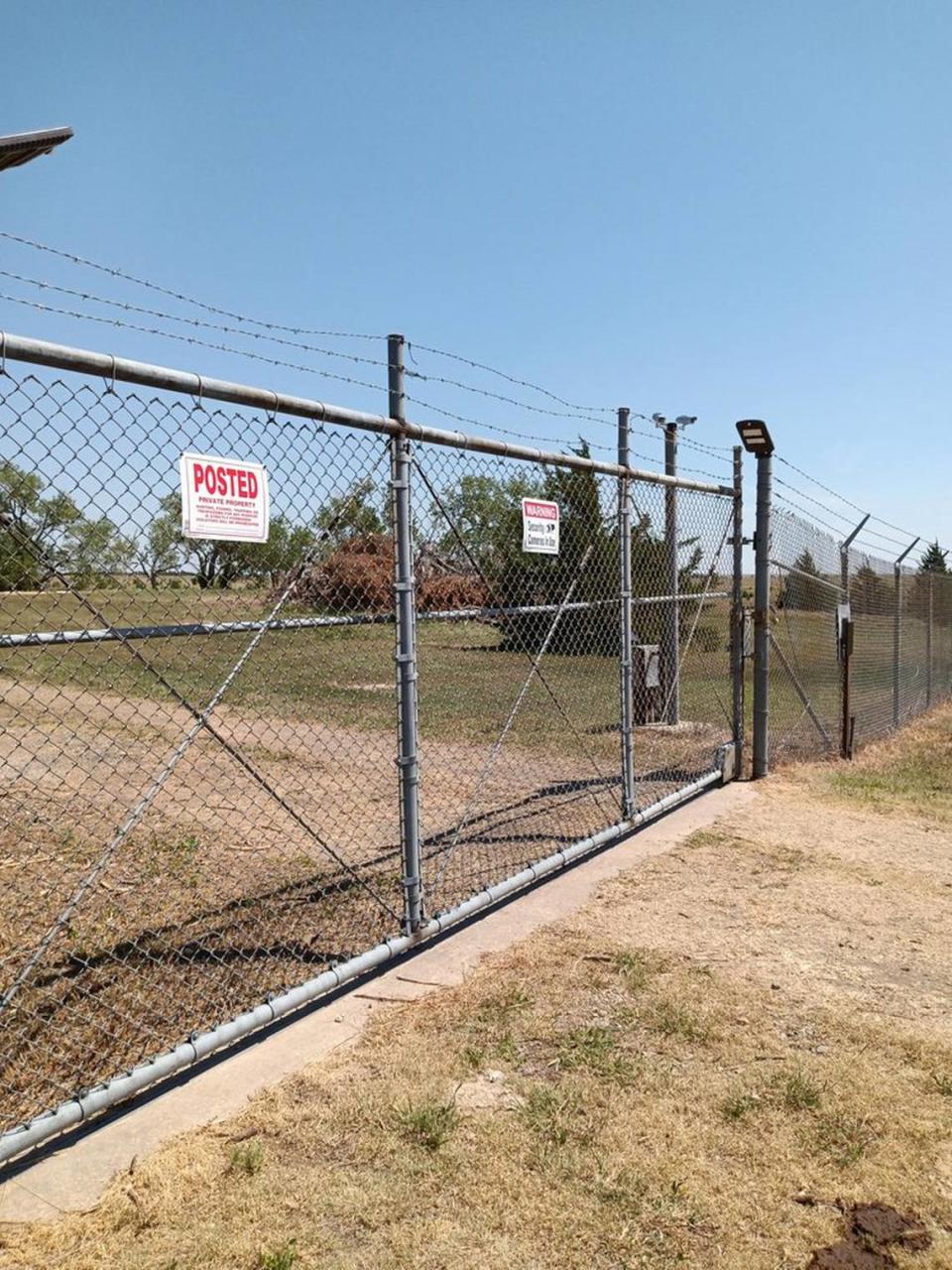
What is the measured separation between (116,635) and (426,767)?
6.11 meters

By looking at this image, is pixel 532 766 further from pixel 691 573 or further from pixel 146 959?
pixel 146 959

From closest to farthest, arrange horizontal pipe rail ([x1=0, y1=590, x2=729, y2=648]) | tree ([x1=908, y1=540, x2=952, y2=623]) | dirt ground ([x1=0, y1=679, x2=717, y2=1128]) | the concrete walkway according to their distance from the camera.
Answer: the concrete walkway, horizontal pipe rail ([x1=0, y1=590, x2=729, y2=648]), dirt ground ([x1=0, y1=679, x2=717, y2=1128]), tree ([x1=908, y1=540, x2=952, y2=623])

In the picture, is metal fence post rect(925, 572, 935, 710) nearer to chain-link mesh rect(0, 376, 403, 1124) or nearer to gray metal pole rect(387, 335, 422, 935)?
chain-link mesh rect(0, 376, 403, 1124)

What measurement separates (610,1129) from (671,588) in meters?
7.01

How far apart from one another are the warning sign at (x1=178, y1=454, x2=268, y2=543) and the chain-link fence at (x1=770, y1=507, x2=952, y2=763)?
6.02 metres

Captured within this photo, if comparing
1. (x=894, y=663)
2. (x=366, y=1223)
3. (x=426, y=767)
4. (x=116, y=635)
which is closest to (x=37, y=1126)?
(x=366, y=1223)

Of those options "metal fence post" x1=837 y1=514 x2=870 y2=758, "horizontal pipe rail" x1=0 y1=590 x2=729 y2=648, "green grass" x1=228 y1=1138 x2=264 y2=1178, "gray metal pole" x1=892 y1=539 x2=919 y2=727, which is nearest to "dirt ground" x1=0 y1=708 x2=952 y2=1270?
"green grass" x1=228 y1=1138 x2=264 y2=1178

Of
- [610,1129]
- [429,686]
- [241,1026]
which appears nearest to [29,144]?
[241,1026]

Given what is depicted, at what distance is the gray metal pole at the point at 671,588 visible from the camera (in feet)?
29.9

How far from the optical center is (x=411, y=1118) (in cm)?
311

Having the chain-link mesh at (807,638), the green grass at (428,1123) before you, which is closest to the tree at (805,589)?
the chain-link mesh at (807,638)

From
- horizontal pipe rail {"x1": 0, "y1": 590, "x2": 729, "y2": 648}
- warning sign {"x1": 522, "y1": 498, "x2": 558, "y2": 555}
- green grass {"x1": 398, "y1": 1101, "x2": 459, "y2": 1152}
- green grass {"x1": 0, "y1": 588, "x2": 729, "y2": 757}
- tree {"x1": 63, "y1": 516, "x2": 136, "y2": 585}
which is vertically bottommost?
green grass {"x1": 398, "y1": 1101, "x2": 459, "y2": 1152}

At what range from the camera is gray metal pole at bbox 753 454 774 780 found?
8.34m

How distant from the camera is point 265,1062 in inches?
140
